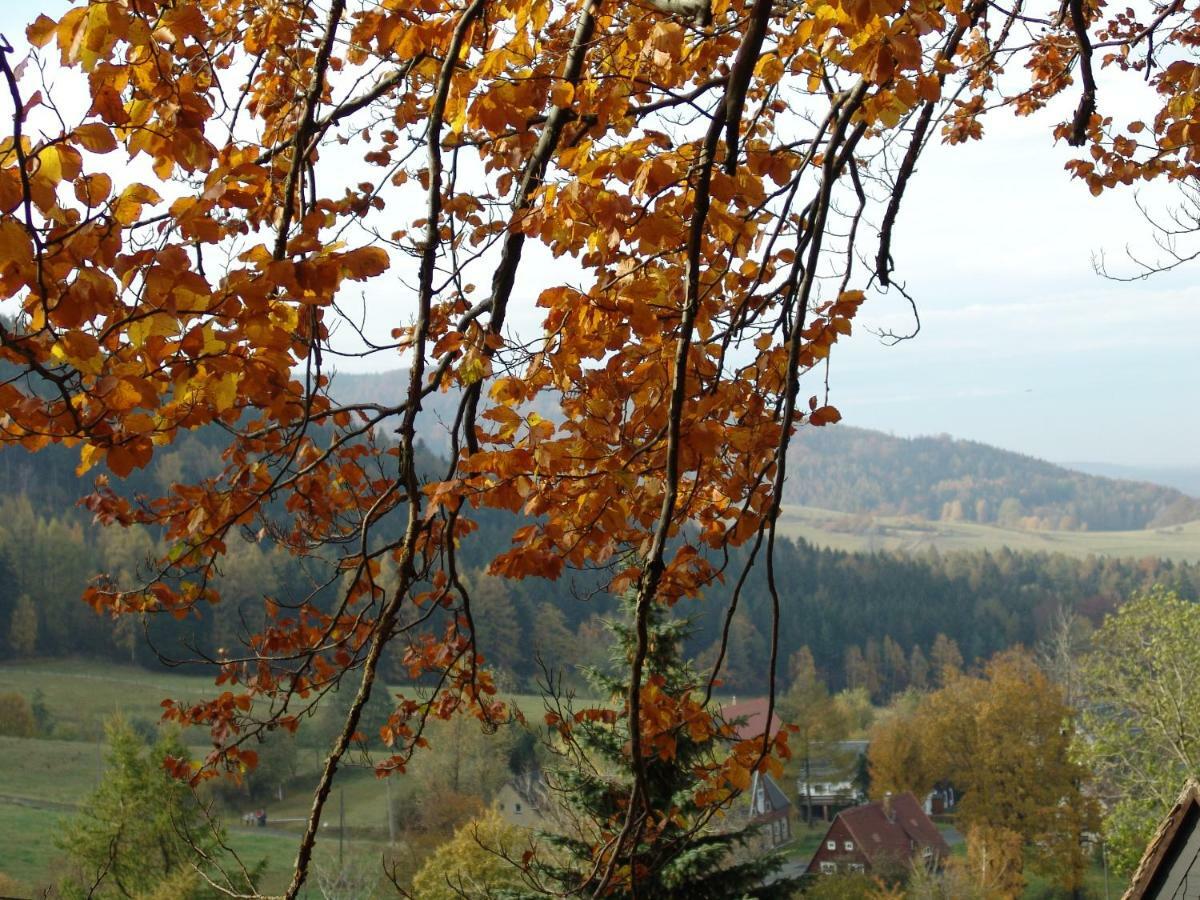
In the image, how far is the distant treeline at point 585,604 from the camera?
212ft

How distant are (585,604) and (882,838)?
27111 mm

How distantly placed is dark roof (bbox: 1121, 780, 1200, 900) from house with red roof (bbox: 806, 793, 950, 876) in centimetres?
3137

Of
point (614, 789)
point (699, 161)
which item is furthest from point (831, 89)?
point (614, 789)

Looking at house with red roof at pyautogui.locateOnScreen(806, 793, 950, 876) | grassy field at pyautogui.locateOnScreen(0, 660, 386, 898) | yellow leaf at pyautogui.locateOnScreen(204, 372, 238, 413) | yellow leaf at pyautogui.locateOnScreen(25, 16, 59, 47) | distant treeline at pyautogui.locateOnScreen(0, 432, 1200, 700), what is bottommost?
house with red roof at pyautogui.locateOnScreen(806, 793, 950, 876)

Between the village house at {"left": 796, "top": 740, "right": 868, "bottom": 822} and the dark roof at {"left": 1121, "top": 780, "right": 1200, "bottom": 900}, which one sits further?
the village house at {"left": 796, "top": 740, "right": 868, "bottom": 822}

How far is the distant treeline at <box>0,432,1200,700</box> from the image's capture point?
212 ft

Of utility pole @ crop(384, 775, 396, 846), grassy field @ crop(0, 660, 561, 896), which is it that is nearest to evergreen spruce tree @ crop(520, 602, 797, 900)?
grassy field @ crop(0, 660, 561, 896)

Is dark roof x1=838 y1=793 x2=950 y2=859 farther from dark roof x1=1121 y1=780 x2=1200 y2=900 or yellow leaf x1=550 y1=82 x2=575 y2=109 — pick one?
yellow leaf x1=550 y1=82 x2=575 y2=109

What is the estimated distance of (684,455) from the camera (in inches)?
105

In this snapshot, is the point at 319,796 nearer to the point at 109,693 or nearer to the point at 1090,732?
the point at 1090,732

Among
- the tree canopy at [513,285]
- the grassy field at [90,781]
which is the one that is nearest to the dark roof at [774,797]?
the grassy field at [90,781]

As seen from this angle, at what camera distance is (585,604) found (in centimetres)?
6366

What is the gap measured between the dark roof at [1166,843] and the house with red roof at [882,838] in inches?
1235

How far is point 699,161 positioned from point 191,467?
84.5 meters
